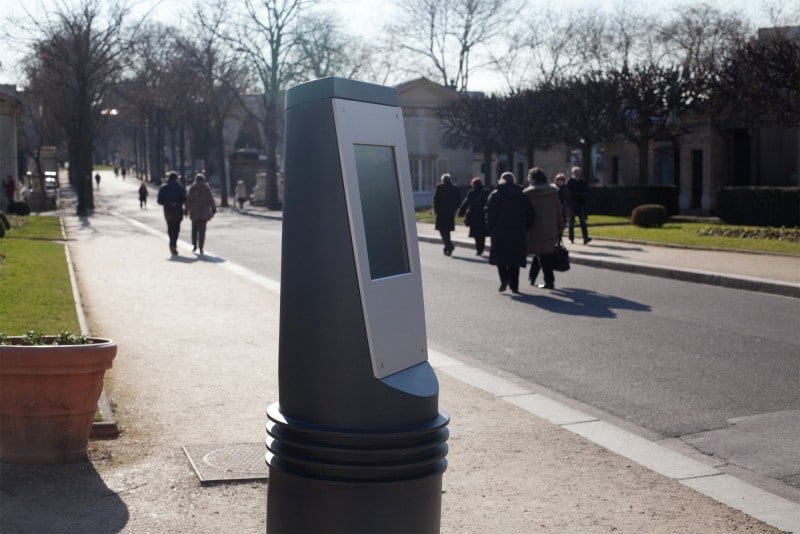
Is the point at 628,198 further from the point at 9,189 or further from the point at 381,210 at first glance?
the point at 381,210

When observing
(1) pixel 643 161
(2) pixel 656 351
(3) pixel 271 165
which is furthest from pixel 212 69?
(2) pixel 656 351

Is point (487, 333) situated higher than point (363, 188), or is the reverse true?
point (363, 188)

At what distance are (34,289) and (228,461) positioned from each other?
8.71 meters

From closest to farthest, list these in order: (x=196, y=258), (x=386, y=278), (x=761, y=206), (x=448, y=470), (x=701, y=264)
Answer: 1. (x=386, y=278)
2. (x=448, y=470)
3. (x=701, y=264)
4. (x=196, y=258)
5. (x=761, y=206)

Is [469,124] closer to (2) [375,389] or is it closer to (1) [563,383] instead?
(1) [563,383]

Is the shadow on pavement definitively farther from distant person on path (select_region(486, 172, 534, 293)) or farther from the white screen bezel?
distant person on path (select_region(486, 172, 534, 293))

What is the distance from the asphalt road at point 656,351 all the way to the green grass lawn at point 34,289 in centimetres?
376

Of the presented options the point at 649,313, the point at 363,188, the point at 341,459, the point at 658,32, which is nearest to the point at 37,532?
the point at 341,459

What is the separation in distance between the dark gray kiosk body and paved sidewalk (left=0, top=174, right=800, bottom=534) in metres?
1.59

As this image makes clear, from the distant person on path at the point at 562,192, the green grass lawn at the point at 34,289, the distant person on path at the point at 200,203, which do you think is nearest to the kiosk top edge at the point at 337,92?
the green grass lawn at the point at 34,289

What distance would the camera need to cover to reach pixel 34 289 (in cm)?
1399

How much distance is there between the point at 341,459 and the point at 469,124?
54468 mm

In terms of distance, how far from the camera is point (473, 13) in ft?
246

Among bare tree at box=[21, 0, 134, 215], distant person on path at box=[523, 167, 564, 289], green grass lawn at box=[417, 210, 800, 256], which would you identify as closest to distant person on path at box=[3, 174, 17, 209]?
bare tree at box=[21, 0, 134, 215]
